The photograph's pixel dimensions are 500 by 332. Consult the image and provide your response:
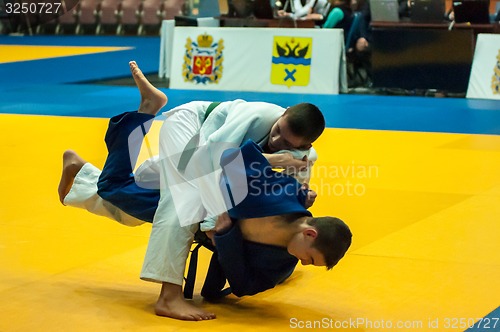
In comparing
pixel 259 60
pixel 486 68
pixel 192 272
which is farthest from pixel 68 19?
pixel 192 272

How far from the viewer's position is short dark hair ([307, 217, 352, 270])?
3861 mm

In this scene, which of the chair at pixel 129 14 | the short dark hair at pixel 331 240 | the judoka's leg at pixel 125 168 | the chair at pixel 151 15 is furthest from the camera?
the chair at pixel 129 14

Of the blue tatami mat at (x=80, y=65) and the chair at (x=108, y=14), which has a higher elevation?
the blue tatami mat at (x=80, y=65)

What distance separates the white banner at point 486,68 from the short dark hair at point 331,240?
8969 millimetres

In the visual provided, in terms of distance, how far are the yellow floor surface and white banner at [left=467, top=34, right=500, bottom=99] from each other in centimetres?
443

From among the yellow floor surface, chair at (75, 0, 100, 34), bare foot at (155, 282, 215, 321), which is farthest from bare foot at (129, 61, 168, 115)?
chair at (75, 0, 100, 34)

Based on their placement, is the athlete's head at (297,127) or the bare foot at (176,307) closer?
the bare foot at (176,307)

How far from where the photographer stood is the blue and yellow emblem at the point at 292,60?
12961 millimetres

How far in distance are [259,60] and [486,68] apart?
335cm

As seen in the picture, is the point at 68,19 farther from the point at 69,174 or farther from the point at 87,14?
the point at 69,174

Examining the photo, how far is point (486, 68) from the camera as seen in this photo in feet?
40.7

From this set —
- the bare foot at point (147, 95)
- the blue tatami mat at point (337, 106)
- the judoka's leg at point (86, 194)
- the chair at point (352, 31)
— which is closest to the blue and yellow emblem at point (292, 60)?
the blue tatami mat at point (337, 106)

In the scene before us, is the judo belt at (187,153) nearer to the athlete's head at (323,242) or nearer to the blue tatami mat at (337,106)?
the athlete's head at (323,242)

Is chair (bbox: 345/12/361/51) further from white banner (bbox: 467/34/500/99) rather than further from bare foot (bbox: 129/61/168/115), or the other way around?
bare foot (bbox: 129/61/168/115)
